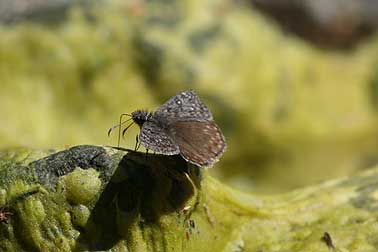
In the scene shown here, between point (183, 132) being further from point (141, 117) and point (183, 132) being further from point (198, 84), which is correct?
point (198, 84)

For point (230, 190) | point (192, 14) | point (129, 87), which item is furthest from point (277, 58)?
point (230, 190)

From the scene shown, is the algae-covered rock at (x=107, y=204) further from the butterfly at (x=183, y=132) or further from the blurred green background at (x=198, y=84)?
the blurred green background at (x=198, y=84)

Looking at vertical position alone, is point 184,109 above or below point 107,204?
above

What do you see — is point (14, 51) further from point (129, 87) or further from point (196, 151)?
point (196, 151)

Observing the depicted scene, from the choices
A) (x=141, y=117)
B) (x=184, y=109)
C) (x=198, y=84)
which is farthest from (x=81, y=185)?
(x=198, y=84)

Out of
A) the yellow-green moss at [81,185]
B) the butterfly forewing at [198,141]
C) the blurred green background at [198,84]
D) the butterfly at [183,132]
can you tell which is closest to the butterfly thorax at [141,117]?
the butterfly at [183,132]

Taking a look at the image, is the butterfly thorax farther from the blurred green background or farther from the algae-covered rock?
the blurred green background

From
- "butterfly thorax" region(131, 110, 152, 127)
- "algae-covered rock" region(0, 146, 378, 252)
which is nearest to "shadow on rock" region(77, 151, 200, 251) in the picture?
"algae-covered rock" region(0, 146, 378, 252)

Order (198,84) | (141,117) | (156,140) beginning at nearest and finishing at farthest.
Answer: (156,140) → (141,117) → (198,84)
